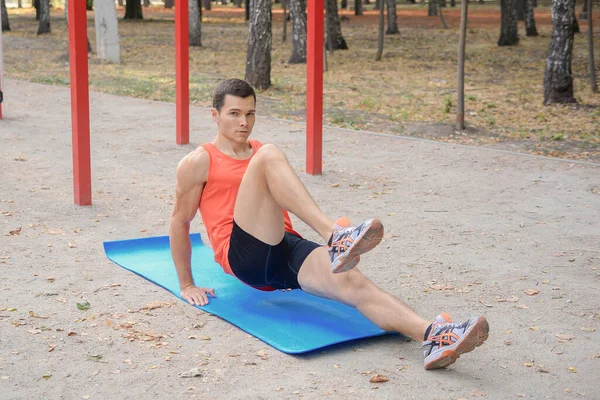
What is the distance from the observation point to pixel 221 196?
4621 mm

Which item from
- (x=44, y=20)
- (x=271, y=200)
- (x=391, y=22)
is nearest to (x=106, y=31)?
(x=44, y=20)

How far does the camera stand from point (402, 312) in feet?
13.2

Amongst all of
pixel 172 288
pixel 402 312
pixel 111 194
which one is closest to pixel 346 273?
pixel 402 312

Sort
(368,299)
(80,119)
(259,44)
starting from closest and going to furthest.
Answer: (368,299)
(80,119)
(259,44)

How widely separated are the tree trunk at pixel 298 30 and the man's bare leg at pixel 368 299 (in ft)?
49.7

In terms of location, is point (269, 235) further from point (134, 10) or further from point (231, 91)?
point (134, 10)

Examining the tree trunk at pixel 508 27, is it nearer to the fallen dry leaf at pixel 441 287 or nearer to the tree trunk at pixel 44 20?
the tree trunk at pixel 44 20

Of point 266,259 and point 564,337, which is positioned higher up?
point 266,259

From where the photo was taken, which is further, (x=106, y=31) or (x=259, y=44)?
(x=106, y=31)

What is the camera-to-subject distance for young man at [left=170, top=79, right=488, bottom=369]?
3809 millimetres

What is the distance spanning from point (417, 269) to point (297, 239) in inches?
51.5

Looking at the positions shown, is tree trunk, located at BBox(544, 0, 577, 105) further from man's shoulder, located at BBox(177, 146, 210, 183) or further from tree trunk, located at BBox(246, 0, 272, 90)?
man's shoulder, located at BBox(177, 146, 210, 183)

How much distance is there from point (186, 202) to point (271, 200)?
549 millimetres

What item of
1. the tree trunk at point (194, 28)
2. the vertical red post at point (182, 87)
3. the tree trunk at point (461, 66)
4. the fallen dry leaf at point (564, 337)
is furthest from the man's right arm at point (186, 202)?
the tree trunk at point (194, 28)
